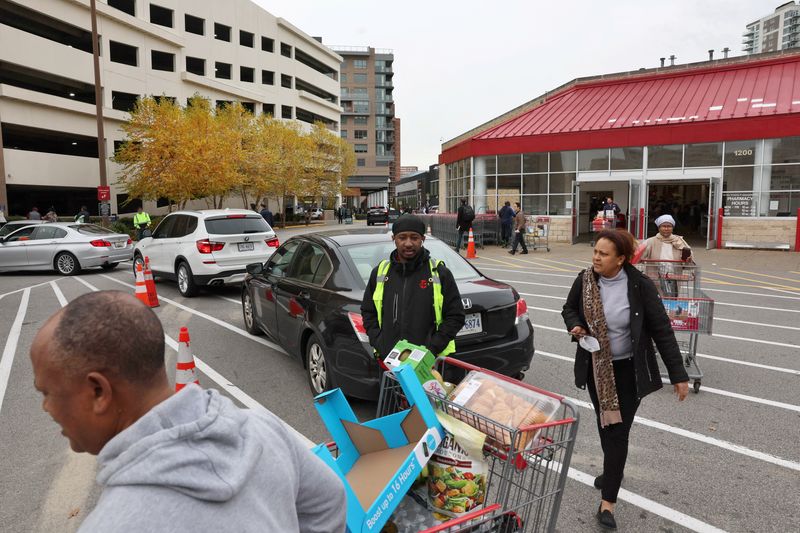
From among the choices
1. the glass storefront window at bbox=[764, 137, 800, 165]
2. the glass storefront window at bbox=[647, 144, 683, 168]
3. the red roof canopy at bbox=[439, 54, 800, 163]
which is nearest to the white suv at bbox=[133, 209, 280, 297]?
the red roof canopy at bbox=[439, 54, 800, 163]

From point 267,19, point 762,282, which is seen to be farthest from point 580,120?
point 267,19

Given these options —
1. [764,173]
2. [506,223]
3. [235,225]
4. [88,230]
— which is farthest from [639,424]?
[764,173]

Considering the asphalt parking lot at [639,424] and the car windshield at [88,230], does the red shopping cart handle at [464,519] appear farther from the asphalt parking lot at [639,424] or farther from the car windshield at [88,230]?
the car windshield at [88,230]

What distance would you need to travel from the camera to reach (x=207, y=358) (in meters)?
6.96

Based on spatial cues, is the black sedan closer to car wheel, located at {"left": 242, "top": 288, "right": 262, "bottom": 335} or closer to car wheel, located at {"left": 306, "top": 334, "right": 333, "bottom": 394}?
car wheel, located at {"left": 306, "top": 334, "right": 333, "bottom": 394}

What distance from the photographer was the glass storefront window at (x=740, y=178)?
68.8ft

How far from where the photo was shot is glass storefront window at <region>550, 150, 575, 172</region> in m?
24.5

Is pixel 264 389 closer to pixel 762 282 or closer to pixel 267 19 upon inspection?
pixel 762 282

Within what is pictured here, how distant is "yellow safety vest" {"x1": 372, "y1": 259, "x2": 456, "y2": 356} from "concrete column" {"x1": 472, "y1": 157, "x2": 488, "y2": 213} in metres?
23.3

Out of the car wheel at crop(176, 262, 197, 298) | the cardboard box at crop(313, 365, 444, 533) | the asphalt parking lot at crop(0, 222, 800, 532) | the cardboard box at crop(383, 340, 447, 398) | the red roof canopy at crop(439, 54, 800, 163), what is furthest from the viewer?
the red roof canopy at crop(439, 54, 800, 163)

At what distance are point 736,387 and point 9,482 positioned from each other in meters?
6.48

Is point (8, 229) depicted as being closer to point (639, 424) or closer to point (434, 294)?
point (434, 294)

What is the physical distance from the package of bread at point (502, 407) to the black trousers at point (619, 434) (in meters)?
1.11

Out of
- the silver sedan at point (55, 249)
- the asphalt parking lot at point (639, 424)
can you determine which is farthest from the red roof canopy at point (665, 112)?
the silver sedan at point (55, 249)
